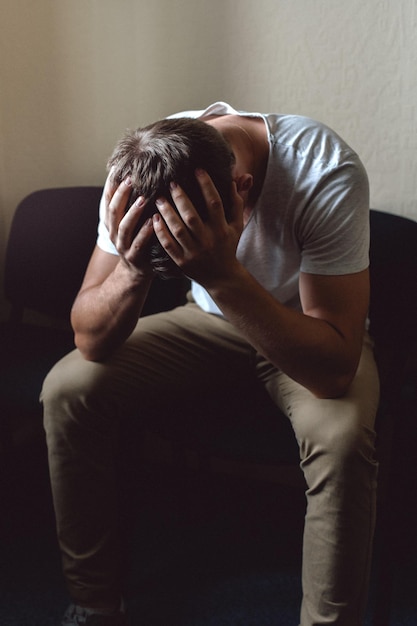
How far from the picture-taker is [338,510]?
1148mm

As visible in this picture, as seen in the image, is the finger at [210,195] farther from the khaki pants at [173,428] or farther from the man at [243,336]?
the khaki pants at [173,428]

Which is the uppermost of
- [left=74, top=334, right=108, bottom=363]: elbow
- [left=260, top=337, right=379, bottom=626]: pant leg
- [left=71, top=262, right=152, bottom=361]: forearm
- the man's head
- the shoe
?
the man's head

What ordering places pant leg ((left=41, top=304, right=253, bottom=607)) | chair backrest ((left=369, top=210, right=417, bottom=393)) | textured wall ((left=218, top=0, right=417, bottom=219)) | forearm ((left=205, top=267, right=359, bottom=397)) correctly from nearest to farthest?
forearm ((left=205, top=267, right=359, bottom=397))
pant leg ((left=41, top=304, right=253, bottom=607))
chair backrest ((left=369, top=210, right=417, bottom=393))
textured wall ((left=218, top=0, right=417, bottom=219))

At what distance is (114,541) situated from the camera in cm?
136

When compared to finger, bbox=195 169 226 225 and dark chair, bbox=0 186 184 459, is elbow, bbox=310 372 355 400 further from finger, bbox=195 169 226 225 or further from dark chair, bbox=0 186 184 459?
dark chair, bbox=0 186 184 459

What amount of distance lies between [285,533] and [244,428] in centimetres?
56

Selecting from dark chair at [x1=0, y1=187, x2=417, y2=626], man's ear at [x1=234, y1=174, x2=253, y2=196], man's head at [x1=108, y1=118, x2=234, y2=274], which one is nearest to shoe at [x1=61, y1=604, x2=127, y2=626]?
dark chair at [x1=0, y1=187, x2=417, y2=626]

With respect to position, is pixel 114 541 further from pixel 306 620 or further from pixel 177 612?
pixel 306 620

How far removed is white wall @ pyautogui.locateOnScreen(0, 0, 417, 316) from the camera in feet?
5.42

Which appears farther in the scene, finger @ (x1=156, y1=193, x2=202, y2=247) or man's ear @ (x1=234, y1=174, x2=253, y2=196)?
man's ear @ (x1=234, y1=174, x2=253, y2=196)

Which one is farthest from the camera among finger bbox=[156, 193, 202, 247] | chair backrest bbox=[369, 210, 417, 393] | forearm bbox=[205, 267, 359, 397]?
chair backrest bbox=[369, 210, 417, 393]

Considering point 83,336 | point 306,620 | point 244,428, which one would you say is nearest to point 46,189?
point 83,336

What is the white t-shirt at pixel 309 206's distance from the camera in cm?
127

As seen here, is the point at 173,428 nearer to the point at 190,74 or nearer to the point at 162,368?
the point at 162,368
